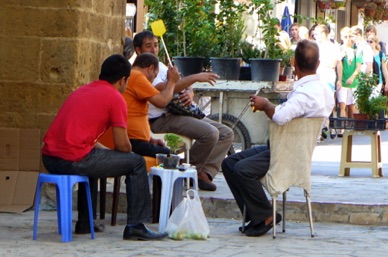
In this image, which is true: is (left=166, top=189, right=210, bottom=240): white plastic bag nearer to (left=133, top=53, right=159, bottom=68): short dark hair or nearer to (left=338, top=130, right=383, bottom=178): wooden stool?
(left=133, top=53, right=159, bottom=68): short dark hair

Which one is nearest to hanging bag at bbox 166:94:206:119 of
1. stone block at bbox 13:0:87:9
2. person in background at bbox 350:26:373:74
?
stone block at bbox 13:0:87:9

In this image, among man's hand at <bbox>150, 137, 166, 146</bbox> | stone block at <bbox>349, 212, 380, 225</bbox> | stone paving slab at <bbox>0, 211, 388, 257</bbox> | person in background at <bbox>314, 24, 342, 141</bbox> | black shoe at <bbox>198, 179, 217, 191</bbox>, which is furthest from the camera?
person in background at <bbox>314, 24, 342, 141</bbox>

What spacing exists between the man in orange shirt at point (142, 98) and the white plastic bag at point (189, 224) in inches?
40.6

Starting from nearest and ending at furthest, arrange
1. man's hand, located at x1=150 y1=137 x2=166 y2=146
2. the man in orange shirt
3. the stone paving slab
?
the stone paving slab < the man in orange shirt < man's hand, located at x1=150 y1=137 x2=166 y2=146

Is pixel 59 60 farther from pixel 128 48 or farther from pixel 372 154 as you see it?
pixel 372 154

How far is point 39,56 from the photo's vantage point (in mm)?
10312

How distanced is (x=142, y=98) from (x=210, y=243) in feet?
5.07

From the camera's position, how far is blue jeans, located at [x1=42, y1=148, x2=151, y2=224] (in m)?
8.54

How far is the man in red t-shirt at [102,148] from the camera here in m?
8.51

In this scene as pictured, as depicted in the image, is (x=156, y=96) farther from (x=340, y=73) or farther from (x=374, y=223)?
(x=340, y=73)

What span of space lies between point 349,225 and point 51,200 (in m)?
2.62

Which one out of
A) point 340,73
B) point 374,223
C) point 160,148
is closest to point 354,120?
point 374,223

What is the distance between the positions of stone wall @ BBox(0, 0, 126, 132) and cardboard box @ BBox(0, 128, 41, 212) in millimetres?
91

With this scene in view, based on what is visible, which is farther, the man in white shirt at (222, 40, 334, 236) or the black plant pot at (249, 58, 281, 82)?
the black plant pot at (249, 58, 281, 82)
